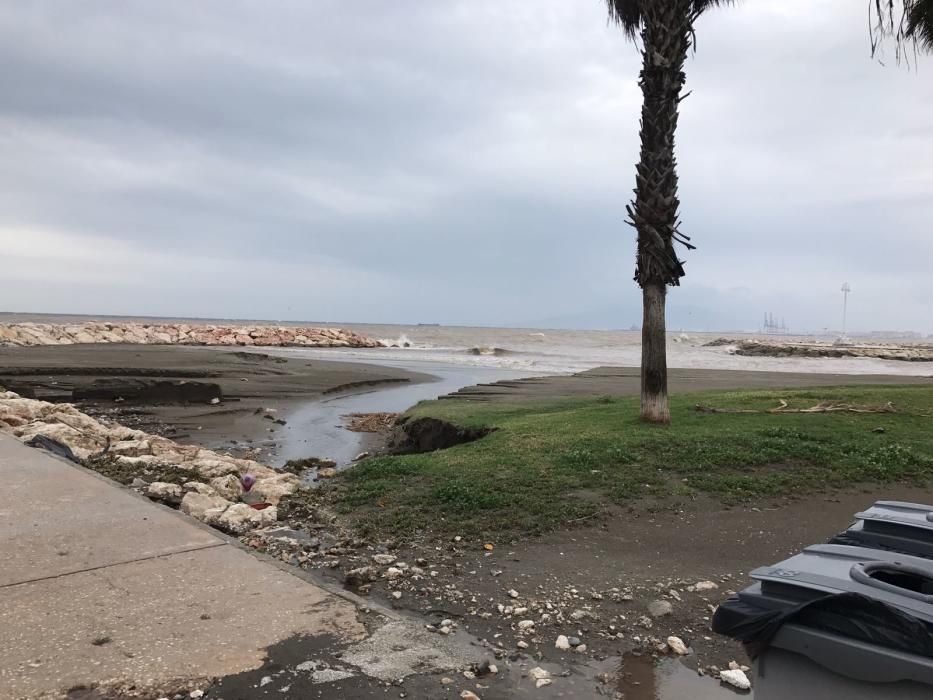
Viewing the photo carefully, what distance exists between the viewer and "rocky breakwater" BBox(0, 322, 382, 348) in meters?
42.4

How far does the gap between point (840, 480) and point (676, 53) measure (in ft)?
19.9

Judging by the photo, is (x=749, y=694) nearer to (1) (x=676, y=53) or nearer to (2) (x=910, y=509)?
(2) (x=910, y=509)

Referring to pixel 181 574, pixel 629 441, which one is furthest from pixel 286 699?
pixel 629 441

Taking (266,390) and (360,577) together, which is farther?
(266,390)

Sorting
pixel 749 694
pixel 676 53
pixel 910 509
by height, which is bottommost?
pixel 749 694

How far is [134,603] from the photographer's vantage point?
12.9ft

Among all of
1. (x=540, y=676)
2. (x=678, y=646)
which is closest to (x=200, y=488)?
(x=540, y=676)

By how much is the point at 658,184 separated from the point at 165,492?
7.21 m

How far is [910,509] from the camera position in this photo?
3.10 m

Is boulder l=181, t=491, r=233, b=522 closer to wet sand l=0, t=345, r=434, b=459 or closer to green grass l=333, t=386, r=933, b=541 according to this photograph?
green grass l=333, t=386, r=933, b=541

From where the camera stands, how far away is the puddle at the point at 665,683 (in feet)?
11.8

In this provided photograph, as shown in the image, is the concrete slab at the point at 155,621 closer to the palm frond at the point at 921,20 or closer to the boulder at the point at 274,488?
the boulder at the point at 274,488

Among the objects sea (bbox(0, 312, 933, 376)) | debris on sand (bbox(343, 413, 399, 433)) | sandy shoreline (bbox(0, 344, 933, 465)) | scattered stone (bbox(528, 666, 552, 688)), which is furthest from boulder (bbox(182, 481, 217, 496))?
sea (bbox(0, 312, 933, 376))

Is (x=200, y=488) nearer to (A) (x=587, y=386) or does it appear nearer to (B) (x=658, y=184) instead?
(B) (x=658, y=184)
